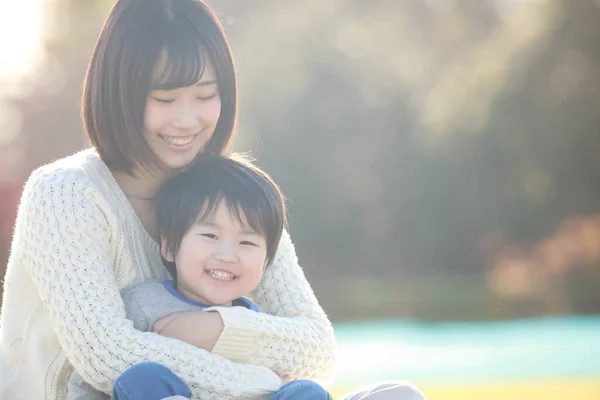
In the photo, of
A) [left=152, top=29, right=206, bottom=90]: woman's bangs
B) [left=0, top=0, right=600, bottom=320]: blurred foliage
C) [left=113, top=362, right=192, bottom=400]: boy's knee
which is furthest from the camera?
[left=0, top=0, right=600, bottom=320]: blurred foliage

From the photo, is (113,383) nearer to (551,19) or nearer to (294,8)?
(551,19)

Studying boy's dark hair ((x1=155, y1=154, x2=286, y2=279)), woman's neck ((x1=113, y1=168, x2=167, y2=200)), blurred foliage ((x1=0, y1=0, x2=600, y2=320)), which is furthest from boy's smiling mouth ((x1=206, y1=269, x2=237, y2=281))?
blurred foliage ((x1=0, y1=0, x2=600, y2=320))

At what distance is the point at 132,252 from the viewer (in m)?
2.85

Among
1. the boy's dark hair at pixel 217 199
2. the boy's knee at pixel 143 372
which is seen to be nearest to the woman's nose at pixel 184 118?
the boy's dark hair at pixel 217 199

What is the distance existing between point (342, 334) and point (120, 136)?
7678 millimetres

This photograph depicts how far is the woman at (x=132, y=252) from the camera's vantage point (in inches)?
98.8

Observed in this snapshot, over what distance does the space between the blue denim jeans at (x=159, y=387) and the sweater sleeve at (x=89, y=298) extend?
93 millimetres

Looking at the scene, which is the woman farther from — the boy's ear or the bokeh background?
the bokeh background

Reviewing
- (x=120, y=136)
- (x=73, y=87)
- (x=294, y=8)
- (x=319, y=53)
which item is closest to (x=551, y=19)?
(x=319, y=53)

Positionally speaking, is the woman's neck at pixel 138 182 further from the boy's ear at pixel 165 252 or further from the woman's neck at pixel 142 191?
the boy's ear at pixel 165 252

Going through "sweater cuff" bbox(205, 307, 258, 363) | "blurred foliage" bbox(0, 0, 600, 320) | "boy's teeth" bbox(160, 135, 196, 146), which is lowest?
"sweater cuff" bbox(205, 307, 258, 363)

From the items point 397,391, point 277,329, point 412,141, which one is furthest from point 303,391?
point 412,141

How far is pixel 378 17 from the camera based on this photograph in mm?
18641

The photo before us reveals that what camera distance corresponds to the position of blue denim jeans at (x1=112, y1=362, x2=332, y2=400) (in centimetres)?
228
